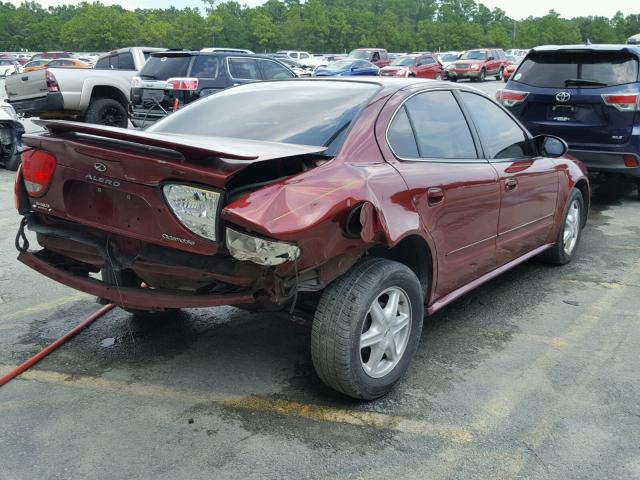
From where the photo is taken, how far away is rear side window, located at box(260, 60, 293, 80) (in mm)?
13289

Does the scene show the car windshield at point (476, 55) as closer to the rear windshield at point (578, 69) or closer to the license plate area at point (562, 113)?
the rear windshield at point (578, 69)

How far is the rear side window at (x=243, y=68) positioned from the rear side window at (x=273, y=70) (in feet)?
0.67

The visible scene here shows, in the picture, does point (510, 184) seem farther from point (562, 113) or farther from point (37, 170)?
point (562, 113)

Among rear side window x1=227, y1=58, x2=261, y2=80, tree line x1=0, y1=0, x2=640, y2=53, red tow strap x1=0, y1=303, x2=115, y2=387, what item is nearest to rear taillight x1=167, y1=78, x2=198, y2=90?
rear side window x1=227, y1=58, x2=261, y2=80

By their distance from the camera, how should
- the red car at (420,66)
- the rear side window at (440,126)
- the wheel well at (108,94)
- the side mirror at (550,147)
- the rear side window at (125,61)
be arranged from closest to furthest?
the rear side window at (440,126) → the side mirror at (550,147) → the wheel well at (108,94) → the rear side window at (125,61) → the red car at (420,66)

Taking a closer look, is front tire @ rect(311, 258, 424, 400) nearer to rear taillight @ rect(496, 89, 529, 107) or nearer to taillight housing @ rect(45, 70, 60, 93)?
rear taillight @ rect(496, 89, 529, 107)

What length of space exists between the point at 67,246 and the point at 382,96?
6.31 feet

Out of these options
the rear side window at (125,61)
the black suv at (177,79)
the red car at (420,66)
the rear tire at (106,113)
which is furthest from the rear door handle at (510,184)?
the red car at (420,66)

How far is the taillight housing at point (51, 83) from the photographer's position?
41.5 ft

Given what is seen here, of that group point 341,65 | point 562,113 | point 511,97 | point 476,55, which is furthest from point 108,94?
point 476,55

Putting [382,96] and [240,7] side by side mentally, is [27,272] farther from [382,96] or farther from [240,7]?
[240,7]

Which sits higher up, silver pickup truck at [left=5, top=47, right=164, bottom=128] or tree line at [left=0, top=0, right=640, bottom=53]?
tree line at [left=0, top=0, right=640, bottom=53]

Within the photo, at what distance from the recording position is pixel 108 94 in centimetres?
1374

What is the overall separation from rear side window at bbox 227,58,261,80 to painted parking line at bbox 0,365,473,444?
9.78 metres
